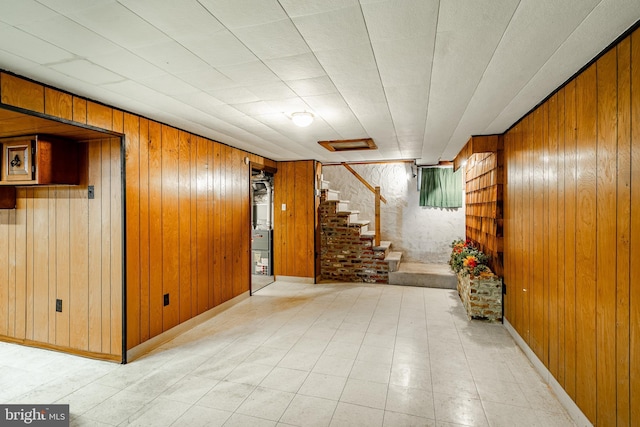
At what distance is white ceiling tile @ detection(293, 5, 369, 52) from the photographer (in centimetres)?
141

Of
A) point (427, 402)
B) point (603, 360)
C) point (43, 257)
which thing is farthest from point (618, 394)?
point (43, 257)

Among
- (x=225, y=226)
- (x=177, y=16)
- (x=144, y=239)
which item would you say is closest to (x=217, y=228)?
(x=225, y=226)

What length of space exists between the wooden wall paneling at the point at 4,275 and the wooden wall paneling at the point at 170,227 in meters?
1.65

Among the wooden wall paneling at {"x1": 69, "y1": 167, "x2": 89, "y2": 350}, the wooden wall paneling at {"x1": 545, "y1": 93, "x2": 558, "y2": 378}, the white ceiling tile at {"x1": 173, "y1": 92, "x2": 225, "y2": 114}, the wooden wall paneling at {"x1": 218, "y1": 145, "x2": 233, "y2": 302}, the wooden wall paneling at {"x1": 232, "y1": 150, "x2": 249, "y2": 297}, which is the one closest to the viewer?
the wooden wall paneling at {"x1": 545, "y1": 93, "x2": 558, "y2": 378}

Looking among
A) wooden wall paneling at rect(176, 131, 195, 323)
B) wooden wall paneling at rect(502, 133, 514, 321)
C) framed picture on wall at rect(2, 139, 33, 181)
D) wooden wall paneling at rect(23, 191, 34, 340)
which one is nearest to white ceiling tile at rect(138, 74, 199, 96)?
wooden wall paneling at rect(176, 131, 195, 323)

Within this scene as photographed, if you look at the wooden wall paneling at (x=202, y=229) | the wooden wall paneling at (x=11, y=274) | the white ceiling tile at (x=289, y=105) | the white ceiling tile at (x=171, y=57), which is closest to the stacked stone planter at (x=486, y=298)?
the white ceiling tile at (x=289, y=105)

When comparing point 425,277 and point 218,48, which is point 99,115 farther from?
point 425,277

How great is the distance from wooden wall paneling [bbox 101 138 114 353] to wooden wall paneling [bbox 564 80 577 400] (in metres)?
3.65

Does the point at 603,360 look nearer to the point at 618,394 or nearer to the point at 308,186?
the point at 618,394

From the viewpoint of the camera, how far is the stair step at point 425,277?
17.4ft

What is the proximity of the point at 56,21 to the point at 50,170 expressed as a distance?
1.75m

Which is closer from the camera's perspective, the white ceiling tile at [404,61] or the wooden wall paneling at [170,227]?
the white ceiling tile at [404,61]

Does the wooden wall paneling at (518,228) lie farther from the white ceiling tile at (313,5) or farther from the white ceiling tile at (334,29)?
the white ceiling tile at (313,5)

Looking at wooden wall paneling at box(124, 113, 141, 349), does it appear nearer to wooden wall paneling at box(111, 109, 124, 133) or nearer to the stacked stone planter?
wooden wall paneling at box(111, 109, 124, 133)
